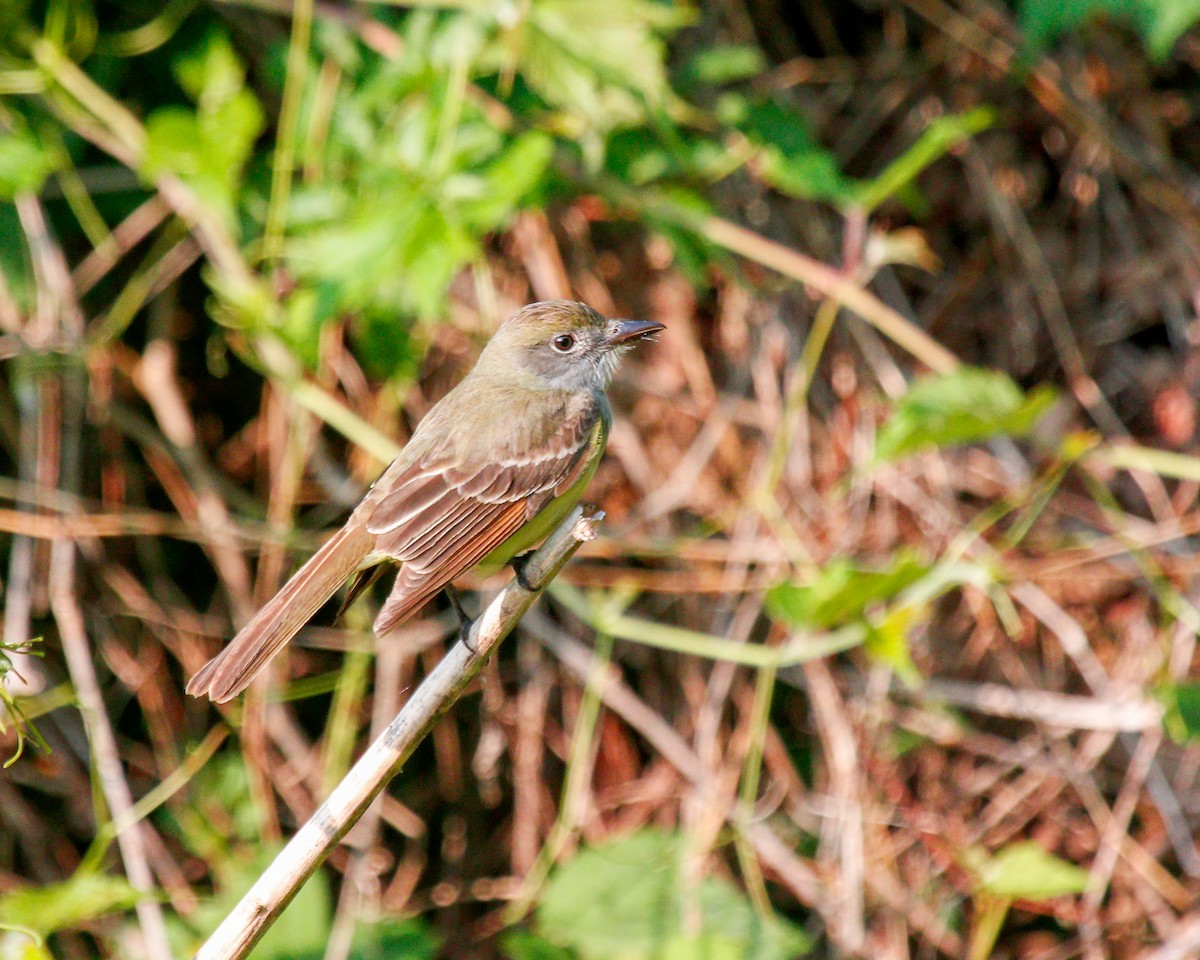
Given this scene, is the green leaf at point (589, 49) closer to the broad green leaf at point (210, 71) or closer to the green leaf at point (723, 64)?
the green leaf at point (723, 64)

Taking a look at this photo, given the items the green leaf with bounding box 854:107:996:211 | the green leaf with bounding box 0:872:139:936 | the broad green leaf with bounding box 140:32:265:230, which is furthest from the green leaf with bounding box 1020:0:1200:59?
the green leaf with bounding box 0:872:139:936

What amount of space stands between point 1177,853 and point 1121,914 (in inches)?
12.1

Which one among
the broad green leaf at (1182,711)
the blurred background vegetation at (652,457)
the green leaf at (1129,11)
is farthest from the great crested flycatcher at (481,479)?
the broad green leaf at (1182,711)

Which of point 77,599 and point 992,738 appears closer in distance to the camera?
point 77,599

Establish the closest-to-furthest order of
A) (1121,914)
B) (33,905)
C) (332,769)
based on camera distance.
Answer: (33,905)
(332,769)
(1121,914)

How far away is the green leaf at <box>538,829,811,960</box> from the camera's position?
14.8 ft

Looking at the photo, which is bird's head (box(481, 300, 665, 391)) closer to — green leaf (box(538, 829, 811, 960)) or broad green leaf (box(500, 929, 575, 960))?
green leaf (box(538, 829, 811, 960))

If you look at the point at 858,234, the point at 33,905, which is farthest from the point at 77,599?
the point at 858,234

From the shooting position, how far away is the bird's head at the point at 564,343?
168 inches

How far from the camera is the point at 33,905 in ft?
11.4

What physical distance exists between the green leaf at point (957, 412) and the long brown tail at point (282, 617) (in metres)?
1.52

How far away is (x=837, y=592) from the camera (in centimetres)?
388

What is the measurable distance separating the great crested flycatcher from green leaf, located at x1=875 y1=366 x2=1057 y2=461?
766 millimetres

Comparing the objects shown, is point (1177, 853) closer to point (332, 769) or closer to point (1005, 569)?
point (1005, 569)
